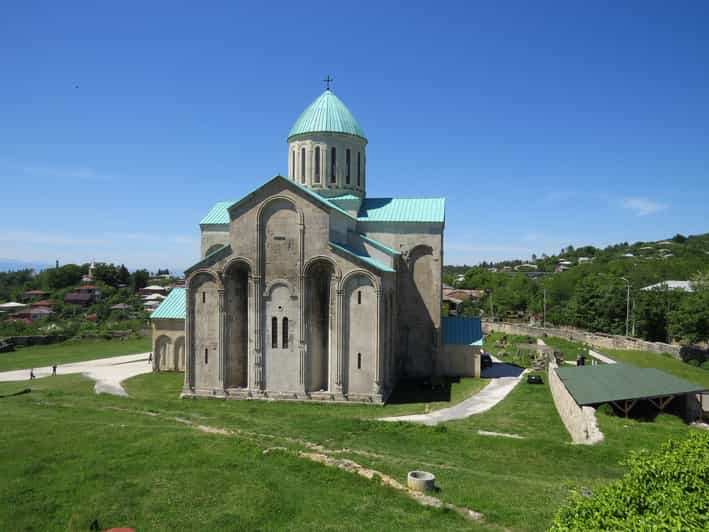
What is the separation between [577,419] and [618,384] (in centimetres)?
405

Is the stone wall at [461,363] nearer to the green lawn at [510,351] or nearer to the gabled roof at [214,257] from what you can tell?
the green lawn at [510,351]

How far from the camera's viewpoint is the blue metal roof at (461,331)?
3238 centimetres

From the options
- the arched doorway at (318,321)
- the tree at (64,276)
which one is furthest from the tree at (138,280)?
the arched doorway at (318,321)

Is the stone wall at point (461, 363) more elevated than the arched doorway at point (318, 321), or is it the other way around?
the arched doorway at point (318, 321)

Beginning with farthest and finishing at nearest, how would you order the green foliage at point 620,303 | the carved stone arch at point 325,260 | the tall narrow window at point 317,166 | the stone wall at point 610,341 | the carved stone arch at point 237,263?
1. the green foliage at point 620,303
2. the stone wall at point 610,341
3. the tall narrow window at point 317,166
4. the carved stone arch at point 237,263
5. the carved stone arch at point 325,260

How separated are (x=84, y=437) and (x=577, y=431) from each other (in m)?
17.3

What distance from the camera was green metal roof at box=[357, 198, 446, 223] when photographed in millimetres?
31953

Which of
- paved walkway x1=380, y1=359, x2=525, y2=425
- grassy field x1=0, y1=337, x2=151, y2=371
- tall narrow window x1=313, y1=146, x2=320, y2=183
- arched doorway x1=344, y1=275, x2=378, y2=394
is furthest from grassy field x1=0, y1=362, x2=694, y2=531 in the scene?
grassy field x1=0, y1=337, x2=151, y2=371

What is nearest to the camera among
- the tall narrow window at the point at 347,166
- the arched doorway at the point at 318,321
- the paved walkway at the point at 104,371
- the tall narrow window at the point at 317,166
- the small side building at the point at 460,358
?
the arched doorway at the point at 318,321

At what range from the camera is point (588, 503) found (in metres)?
7.61

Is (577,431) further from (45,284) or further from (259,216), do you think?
(45,284)

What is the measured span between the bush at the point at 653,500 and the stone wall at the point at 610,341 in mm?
34945

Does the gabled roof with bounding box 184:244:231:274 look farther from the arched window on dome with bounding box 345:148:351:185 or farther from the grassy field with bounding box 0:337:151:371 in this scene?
the grassy field with bounding box 0:337:151:371

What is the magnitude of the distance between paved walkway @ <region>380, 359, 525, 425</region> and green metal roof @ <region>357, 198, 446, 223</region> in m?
10.1
